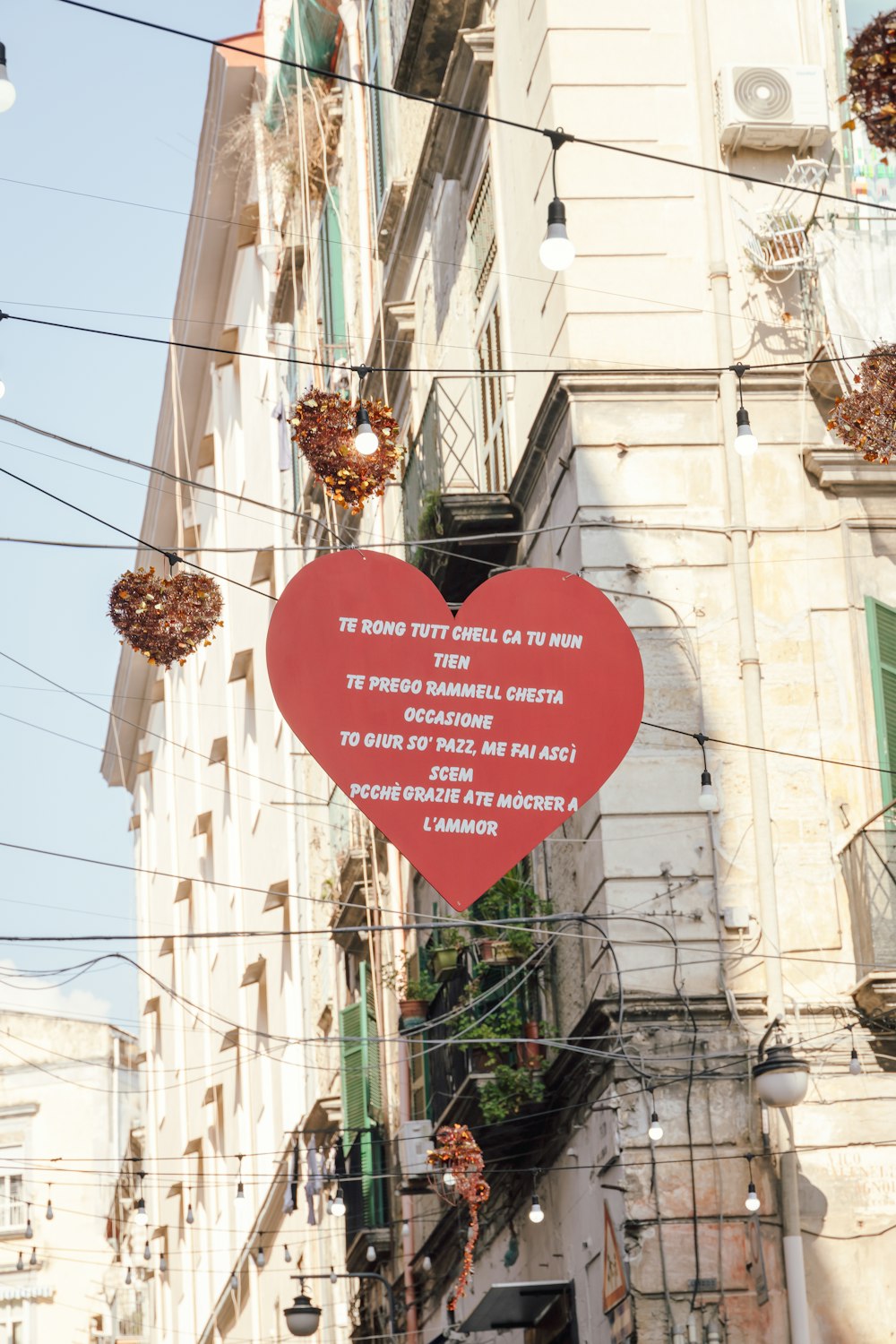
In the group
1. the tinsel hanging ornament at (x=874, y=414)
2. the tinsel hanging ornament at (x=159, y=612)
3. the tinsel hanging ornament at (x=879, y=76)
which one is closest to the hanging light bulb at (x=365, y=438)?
the tinsel hanging ornament at (x=159, y=612)

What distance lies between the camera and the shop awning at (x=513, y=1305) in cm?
1396

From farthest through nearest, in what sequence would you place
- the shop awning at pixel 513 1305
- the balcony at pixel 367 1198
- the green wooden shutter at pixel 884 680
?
1. the balcony at pixel 367 1198
2. the shop awning at pixel 513 1305
3. the green wooden shutter at pixel 884 680

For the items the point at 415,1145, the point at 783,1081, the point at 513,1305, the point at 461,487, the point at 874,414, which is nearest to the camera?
the point at 783,1081

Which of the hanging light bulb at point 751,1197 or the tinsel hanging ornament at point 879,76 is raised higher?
the tinsel hanging ornament at point 879,76

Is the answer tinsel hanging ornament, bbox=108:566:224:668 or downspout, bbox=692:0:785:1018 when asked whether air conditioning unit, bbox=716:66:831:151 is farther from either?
tinsel hanging ornament, bbox=108:566:224:668

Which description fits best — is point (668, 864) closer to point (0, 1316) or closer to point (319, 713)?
point (319, 713)

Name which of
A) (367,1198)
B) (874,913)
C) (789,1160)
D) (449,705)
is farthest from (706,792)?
(367,1198)

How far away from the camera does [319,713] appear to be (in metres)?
9.78

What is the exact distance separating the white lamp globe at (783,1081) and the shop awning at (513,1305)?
2.95 m

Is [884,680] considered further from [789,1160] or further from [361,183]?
[361,183]

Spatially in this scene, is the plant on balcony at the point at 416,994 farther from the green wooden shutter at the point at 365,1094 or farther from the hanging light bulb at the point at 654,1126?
the hanging light bulb at the point at 654,1126

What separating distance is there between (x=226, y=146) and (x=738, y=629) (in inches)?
833

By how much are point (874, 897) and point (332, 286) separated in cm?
1403

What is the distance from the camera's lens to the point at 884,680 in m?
13.6
